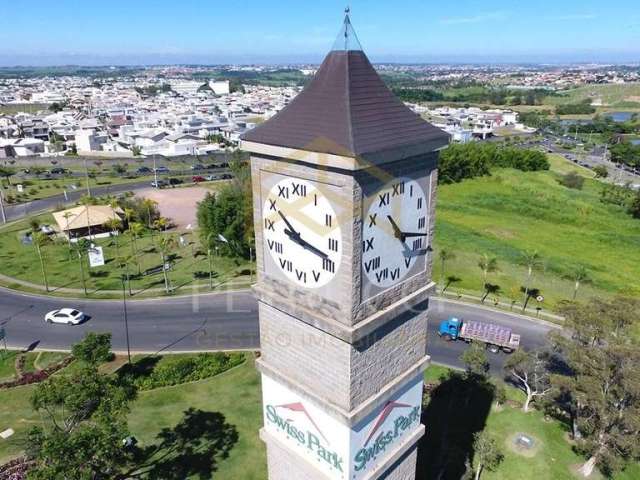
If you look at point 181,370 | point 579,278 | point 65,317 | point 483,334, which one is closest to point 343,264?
point 181,370

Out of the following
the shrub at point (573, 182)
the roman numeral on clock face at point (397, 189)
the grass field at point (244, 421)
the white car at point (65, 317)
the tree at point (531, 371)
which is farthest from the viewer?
the shrub at point (573, 182)

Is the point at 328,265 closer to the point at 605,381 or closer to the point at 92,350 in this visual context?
the point at 605,381

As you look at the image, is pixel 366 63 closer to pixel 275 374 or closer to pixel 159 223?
pixel 275 374

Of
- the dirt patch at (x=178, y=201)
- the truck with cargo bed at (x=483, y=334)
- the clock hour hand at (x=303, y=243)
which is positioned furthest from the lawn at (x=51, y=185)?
the clock hour hand at (x=303, y=243)

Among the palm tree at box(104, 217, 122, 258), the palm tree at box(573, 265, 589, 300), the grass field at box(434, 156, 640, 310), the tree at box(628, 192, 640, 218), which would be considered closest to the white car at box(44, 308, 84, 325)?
the palm tree at box(104, 217, 122, 258)

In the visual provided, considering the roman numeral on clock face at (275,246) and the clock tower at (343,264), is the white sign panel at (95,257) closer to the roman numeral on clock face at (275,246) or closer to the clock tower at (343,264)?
the clock tower at (343,264)

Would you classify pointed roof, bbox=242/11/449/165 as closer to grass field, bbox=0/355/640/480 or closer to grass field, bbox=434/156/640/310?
grass field, bbox=0/355/640/480
